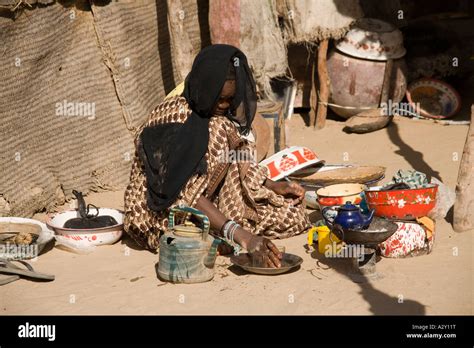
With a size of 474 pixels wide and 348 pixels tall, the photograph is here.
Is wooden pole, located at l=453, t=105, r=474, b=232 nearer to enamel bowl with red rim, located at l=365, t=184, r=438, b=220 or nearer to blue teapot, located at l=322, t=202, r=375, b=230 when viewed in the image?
enamel bowl with red rim, located at l=365, t=184, r=438, b=220

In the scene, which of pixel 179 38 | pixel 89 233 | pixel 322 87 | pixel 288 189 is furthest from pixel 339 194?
pixel 322 87

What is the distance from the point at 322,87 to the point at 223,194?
10.9 ft

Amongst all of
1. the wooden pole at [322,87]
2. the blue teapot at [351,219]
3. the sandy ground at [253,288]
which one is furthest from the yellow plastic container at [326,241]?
the wooden pole at [322,87]

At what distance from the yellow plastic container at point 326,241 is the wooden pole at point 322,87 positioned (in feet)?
11.1

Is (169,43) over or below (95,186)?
over

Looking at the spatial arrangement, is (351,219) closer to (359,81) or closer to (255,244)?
(255,244)

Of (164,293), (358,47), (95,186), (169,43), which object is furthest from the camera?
(358,47)

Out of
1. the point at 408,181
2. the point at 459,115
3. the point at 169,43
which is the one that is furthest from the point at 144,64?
the point at 459,115

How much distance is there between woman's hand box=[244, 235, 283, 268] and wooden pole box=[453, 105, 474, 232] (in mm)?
1386

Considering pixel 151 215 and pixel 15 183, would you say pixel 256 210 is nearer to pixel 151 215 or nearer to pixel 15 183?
pixel 151 215

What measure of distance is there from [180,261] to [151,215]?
2.22ft

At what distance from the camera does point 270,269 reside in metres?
5.29

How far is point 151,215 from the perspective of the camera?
5.89 m

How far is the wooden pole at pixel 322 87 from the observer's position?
890cm
